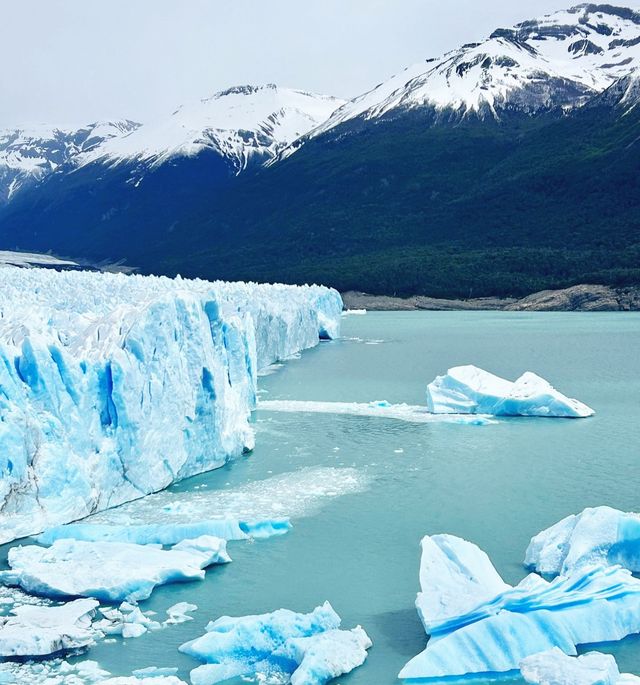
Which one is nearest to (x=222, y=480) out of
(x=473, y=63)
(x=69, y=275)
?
(x=69, y=275)

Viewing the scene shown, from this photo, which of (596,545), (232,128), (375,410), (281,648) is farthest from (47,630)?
(232,128)

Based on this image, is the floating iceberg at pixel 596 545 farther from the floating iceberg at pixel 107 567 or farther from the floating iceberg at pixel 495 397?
the floating iceberg at pixel 495 397

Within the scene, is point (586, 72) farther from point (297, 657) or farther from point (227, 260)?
point (297, 657)

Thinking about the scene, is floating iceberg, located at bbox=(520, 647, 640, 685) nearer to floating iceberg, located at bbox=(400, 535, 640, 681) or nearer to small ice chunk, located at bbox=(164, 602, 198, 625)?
floating iceberg, located at bbox=(400, 535, 640, 681)

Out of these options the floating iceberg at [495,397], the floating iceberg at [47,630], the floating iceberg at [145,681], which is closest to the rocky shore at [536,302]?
the floating iceberg at [495,397]

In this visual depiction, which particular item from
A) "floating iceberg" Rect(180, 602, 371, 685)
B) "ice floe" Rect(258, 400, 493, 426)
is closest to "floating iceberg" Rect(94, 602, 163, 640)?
"floating iceberg" Rect(180, 602, 371, 685)

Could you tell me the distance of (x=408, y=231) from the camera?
250 ft

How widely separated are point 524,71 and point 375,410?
317 ft

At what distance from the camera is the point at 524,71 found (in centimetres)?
10556

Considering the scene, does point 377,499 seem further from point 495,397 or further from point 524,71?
point 524,71

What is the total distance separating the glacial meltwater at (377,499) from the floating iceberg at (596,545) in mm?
373

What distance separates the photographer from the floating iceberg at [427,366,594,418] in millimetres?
16594

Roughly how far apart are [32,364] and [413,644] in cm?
511

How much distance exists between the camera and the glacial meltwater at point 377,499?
7.41 m
